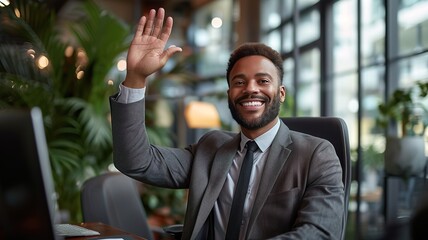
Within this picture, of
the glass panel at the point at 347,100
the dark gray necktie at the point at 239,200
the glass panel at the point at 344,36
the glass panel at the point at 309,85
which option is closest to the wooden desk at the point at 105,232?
the dark gray necktie at the point at 239,200

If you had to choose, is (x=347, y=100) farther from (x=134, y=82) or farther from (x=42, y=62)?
(x=134, y=82)

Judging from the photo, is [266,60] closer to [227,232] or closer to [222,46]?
[227,232]

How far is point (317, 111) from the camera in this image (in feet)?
16.6

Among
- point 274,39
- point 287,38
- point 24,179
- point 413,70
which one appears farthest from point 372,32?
Answer: point 24,179

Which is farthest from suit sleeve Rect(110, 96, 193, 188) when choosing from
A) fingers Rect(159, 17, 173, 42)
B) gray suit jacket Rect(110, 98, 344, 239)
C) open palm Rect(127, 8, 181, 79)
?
fingers Rect(159, 17, 173, 42)

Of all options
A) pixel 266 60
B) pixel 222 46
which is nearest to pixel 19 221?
pixel 266 60

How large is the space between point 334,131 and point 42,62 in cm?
254

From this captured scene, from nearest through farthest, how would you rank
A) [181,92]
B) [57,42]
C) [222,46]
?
[57,42], [222,46], [181,92]

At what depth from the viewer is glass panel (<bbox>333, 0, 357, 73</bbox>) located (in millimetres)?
4363

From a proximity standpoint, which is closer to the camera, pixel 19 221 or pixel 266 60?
pixel 19 221

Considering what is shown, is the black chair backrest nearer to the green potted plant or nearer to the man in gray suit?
the man in gray suit

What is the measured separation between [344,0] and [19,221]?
418 cm

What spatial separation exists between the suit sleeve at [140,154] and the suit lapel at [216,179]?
0.18m

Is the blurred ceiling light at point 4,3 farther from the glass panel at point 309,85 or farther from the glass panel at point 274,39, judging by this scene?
the glass panel at point 274,39
